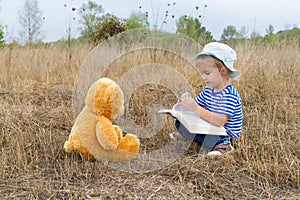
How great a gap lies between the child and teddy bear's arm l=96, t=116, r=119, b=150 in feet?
2.05

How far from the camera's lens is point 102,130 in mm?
1974

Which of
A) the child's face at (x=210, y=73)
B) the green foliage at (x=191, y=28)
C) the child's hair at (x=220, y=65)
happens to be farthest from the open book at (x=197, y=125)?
the green foliage at (x=191, y=28)

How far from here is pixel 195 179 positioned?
76.9 inches

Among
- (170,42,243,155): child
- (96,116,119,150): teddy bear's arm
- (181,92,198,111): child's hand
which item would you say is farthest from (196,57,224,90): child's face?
(96,116,119,150): teddy bear's arm

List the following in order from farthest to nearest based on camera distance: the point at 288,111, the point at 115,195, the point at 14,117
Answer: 1. the point at 288,111
2. the point at 14,117
3. the point at 115,195

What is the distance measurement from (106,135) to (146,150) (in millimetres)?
556

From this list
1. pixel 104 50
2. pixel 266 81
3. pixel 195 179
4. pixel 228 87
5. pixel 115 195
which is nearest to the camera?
pixel 115 195

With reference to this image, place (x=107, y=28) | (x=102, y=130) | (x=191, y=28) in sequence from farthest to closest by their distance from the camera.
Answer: (x=107, y=28)
(x=191, y=28)
(x=102, y=130)

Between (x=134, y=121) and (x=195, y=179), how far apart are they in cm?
112

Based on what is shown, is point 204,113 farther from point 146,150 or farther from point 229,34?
point 229,34

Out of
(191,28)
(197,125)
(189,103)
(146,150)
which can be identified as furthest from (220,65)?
(191,28)

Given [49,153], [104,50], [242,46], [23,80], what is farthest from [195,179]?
[242,46]

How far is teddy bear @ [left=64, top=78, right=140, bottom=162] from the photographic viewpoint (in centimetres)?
200

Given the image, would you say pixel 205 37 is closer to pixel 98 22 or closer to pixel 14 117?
pixel 98 22
